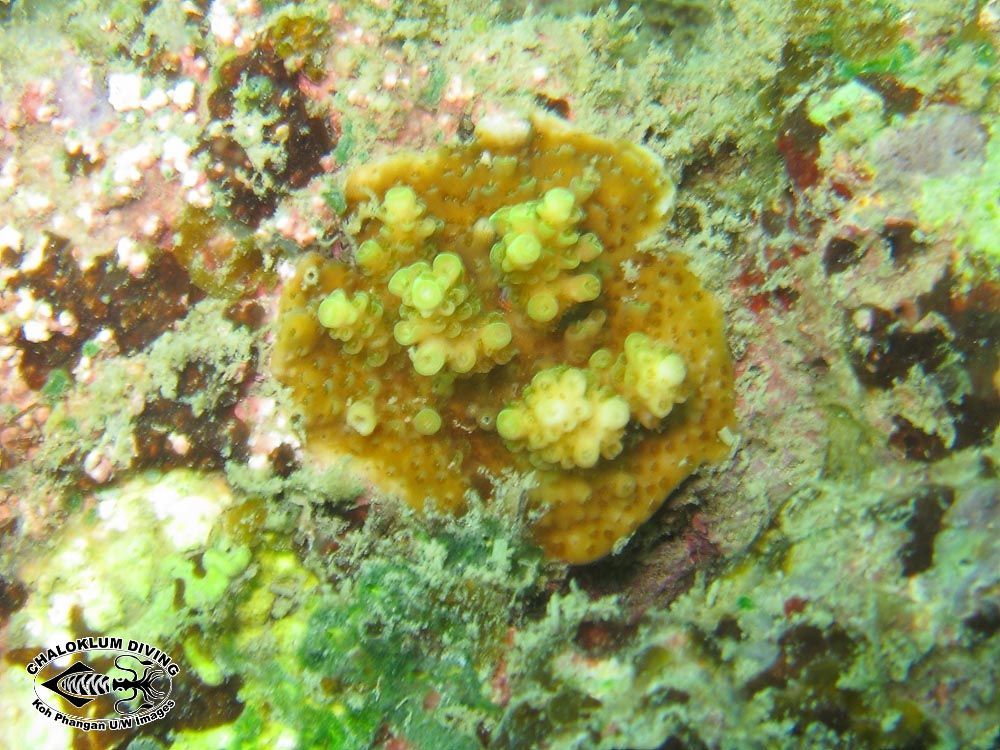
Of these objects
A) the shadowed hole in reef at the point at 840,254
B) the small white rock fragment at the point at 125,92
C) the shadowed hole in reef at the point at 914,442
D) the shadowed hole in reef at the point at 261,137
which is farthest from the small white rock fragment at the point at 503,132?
the shadowed hole in reef at the point at 914,442

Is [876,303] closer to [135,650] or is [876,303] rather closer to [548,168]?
[548,168]

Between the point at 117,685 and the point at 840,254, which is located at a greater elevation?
the point at 840,254

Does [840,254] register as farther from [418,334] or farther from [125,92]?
[125,92]

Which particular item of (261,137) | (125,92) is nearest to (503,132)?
(261,137)

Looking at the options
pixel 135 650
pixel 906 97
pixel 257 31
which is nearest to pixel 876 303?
pixel 906 97

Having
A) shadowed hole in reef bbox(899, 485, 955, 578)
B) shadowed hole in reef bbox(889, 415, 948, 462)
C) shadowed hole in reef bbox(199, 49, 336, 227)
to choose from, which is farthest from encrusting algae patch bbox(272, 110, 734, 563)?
shadowed hole in reef bbox(899, 485, 955, 578)

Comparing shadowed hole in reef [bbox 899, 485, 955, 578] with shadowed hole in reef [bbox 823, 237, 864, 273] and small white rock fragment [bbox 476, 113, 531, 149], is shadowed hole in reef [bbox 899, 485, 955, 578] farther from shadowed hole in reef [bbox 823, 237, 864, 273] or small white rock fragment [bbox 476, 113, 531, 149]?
small white rock fragment [bbox 476, 113, 531, 149]

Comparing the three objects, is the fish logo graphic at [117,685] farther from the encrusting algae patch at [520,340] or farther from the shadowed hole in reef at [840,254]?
the shadowed hole in reef at [840,254]
